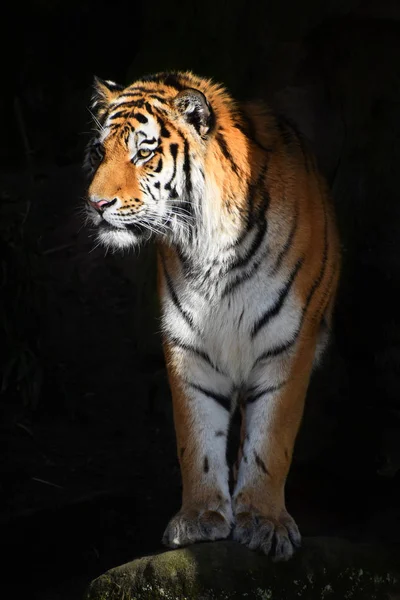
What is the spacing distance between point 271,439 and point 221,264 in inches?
24.4

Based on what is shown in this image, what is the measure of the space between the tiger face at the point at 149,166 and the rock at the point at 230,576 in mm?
1043

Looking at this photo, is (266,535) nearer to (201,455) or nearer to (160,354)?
(201,455)

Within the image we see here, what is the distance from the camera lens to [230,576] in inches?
148

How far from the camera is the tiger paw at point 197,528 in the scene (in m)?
3.90

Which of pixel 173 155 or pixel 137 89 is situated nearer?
pixel 173 155

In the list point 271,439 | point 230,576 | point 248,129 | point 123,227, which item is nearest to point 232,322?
point 271,439

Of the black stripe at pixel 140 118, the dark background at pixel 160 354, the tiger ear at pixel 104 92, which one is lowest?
the dark background at pixel 160 354

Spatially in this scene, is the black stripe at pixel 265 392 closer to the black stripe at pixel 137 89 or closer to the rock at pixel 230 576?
the rock at pixel 230 576

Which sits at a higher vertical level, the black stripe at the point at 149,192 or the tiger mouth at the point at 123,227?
the black stripe at the point at 149,192

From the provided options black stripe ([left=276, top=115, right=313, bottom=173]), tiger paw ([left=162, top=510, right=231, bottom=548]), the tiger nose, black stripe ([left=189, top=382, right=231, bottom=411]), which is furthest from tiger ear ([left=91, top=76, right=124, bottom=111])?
tiger paw ([left=162, top=510, right=231, bottom=548])

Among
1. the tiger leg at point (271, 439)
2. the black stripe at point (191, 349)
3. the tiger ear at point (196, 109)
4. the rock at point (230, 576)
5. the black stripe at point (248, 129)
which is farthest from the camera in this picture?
the black stripe at point (191, 349)

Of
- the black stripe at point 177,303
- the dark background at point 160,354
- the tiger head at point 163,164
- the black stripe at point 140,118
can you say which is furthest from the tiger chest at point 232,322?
the dark background at point 160,354

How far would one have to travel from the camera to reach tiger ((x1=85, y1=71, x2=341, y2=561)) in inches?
→ 153

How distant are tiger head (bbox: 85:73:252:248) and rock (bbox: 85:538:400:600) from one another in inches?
41.2
